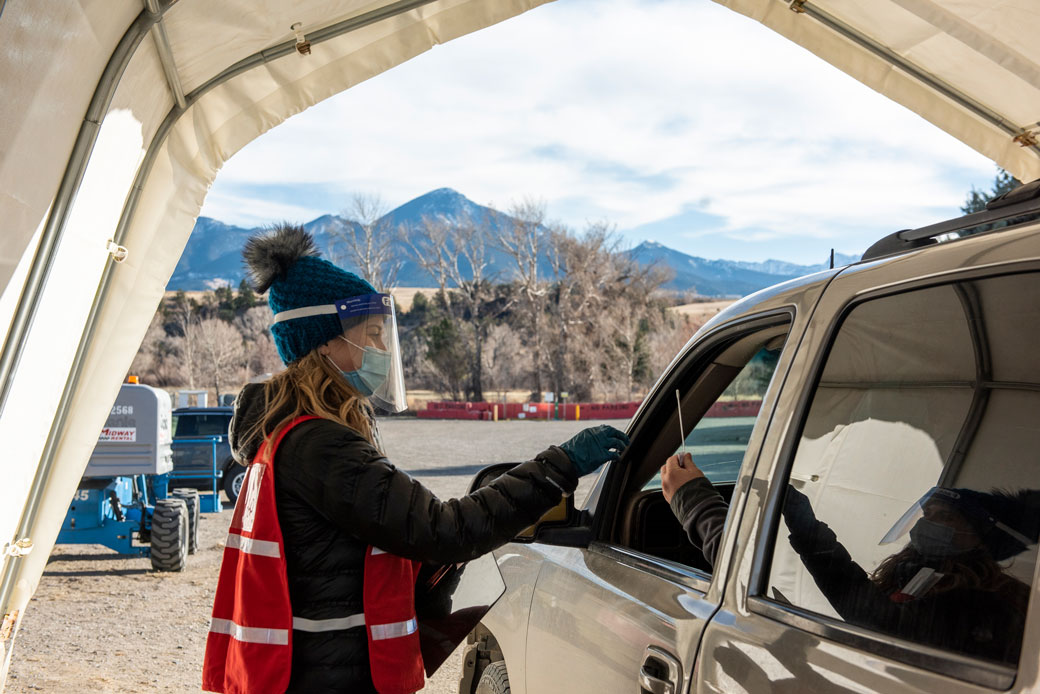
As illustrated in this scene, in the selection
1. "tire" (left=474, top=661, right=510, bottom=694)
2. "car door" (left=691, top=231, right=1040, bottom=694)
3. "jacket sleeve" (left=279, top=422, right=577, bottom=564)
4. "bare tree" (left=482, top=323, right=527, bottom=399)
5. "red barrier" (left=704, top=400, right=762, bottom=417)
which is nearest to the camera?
"car door" (left=691, top=231, right=1040, bottom=694)

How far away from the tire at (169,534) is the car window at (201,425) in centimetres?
442

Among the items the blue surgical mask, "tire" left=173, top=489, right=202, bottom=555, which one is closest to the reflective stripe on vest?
the blue surgical mask

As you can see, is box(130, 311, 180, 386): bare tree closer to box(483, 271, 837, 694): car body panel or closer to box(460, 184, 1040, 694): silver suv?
box(483, 271, 837, 694): car body panel

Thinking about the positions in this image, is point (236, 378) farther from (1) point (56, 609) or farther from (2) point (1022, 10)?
(2) point (1022, 10)

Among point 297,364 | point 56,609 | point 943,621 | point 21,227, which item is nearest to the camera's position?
point 943,621

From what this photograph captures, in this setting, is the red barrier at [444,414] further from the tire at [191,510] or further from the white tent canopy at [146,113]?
the white tent canopy at [146,113]

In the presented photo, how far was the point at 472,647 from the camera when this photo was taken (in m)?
3.70

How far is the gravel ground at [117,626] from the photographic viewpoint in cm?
697

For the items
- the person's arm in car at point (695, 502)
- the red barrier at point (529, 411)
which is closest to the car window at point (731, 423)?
the person's arm in car at point (695, 502)

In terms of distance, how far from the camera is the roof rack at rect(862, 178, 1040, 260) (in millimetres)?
1688

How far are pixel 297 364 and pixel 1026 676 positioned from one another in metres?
2.03

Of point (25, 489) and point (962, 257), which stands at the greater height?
point (962, 257)

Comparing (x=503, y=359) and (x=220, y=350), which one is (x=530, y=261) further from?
(x=220, y=350)

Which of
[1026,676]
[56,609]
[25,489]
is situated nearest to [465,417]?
[56,609]
